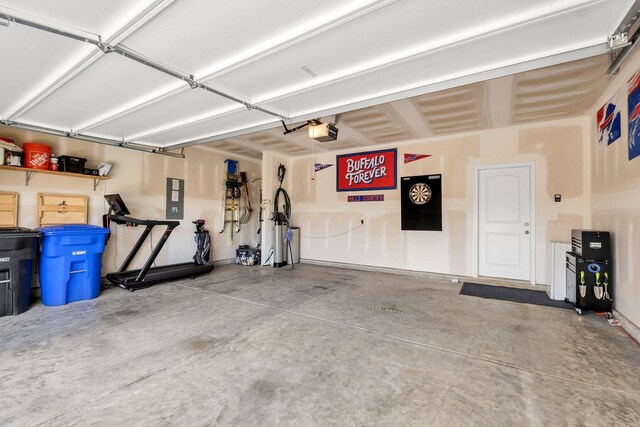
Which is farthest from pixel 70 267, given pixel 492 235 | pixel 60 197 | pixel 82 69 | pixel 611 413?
pixel 492 235

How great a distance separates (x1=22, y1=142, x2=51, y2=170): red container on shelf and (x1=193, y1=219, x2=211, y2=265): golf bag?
2710 millimetres

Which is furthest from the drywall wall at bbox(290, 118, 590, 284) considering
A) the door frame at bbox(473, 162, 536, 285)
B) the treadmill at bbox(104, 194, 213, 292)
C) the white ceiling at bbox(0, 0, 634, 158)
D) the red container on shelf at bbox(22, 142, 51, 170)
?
the red container on shelf at bbox(22, 142, 51, 170)

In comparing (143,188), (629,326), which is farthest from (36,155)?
(629,326)

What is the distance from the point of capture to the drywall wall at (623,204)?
283 cm

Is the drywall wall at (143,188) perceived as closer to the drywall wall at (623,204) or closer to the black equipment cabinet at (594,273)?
the black equipment cabinet at (594,273)

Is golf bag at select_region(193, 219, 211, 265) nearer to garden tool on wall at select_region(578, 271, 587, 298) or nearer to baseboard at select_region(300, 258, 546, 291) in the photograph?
baseboard at select_region(300, 258, 546, 291)

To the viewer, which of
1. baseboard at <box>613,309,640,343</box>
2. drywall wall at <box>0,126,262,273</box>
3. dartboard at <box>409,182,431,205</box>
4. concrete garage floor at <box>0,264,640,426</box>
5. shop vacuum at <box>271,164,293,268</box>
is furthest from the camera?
shop vacuum at <box>271,164,293,268</box>

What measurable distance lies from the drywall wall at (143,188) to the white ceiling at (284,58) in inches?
33.0

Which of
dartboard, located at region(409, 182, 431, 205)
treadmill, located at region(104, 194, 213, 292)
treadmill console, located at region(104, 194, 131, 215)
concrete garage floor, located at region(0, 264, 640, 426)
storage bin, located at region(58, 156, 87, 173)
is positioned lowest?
concrete garage floor, located at region(0, 264, 640, 426)

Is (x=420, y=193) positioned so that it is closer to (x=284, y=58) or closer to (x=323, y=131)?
(x=323, y=131)

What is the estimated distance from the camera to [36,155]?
13.2ft

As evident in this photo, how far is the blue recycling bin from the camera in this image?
12.2 feet

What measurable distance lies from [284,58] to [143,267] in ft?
13.6

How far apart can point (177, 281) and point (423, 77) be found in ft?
16.8
